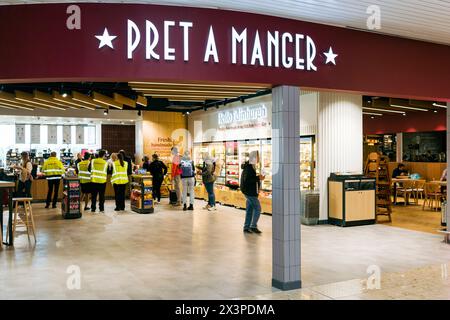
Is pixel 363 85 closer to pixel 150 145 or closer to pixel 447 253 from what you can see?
pixel 447 253

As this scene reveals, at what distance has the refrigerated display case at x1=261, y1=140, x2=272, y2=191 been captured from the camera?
38.1ft

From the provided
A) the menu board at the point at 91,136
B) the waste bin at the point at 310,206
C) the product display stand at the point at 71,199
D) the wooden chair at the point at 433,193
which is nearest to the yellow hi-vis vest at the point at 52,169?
the product display stand at the point at 71,199

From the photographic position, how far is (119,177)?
468 inches

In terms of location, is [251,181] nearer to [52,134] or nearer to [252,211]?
[252,211]

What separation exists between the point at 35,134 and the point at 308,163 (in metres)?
10.9

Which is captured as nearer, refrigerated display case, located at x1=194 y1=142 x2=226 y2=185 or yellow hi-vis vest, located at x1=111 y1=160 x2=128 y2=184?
yellow hi-vis vest, located at x1=111 y1=160 x2=128 y2=184

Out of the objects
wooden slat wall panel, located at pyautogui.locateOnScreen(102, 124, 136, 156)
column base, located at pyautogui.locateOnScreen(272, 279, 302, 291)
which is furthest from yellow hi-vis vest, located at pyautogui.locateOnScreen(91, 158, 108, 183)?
column base, located at pyautogui.locateOnScreen(272, 279, 302, 291)

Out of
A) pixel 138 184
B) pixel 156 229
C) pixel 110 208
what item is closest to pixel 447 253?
pixel 156 229

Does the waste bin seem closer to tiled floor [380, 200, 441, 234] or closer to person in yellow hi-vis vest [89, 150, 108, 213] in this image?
tiled floor [380, 200, 441, 234]

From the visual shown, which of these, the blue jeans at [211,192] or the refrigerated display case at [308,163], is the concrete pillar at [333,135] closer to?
the refrigerated display case at [308,163]

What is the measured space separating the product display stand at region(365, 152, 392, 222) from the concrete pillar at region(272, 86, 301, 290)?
5.96 metres

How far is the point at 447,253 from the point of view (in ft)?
23.3

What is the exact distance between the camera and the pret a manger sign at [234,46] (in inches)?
180

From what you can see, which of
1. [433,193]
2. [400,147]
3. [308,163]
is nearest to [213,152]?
[308,163]
